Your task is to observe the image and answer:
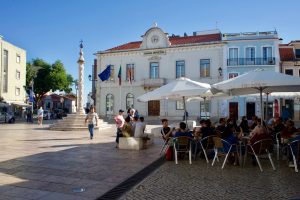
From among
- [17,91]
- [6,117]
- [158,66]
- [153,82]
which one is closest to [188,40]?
[158,66]

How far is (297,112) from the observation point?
34656 mm

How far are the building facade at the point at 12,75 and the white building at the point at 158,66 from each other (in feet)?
42.2

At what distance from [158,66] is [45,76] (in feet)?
88.2

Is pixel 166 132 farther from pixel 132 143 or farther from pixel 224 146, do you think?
pixel 224 146

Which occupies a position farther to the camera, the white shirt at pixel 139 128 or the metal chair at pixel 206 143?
the white shirt at pixel 139 128

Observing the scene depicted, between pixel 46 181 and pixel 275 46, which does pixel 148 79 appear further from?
pixel 46 181

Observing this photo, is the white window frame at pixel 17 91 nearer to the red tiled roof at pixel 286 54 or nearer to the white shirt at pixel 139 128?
the red tiled roof at pixel 286 54

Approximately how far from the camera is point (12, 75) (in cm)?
4278

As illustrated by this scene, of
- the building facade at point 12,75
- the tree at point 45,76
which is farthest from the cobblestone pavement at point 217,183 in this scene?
the tree at point 45,76

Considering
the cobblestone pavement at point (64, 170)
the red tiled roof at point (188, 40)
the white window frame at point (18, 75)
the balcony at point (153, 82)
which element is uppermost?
the red tiled roof at point (188, 40)

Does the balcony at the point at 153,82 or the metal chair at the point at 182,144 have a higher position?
the balcony at the point at 153,82

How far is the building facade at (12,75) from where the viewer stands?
40.7 metres

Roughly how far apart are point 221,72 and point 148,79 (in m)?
8.97

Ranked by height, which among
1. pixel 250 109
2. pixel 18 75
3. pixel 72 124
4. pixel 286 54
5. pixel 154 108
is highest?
pixel 286 54
